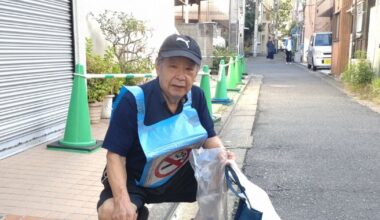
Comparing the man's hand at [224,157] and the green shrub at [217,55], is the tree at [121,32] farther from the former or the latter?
the green shrub at [217,55]

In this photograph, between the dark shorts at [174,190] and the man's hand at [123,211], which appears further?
the dark shorts at [174,190]

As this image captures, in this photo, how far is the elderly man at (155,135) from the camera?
2.05 m

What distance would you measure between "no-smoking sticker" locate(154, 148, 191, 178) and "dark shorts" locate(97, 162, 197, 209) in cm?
5

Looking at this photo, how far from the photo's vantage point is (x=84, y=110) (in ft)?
16.0

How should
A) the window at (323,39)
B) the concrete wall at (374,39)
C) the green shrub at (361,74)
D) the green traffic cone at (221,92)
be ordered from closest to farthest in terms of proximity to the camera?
the green traffic cone at (221,92), the concrete wall at (374,39), the green shrub at (361,74), the window at (323,39)

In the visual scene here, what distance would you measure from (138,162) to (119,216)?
35 cm

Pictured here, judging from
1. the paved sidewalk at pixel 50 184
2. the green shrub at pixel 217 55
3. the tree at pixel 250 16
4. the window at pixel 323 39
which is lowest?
the paved sidewalk at pixel 50 184

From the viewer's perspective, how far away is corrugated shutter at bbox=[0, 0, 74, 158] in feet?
15.1

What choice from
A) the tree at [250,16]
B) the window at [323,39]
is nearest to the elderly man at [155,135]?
the window at [323,39]

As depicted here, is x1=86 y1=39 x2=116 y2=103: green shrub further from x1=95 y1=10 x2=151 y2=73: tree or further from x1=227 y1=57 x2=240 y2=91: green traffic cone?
x1=227 y1=57 x2=240 y2=91: green traffic cone

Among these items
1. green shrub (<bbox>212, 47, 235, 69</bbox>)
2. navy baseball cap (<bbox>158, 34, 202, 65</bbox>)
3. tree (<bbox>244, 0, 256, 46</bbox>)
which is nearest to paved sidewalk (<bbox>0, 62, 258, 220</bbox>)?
navy baseball cap (<bbox>158, 34, 202, 65</bbox>)

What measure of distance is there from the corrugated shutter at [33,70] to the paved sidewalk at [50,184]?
30 cm

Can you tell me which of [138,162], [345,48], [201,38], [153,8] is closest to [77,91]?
[138,162]

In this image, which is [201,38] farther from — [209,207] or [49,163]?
[209,207]
